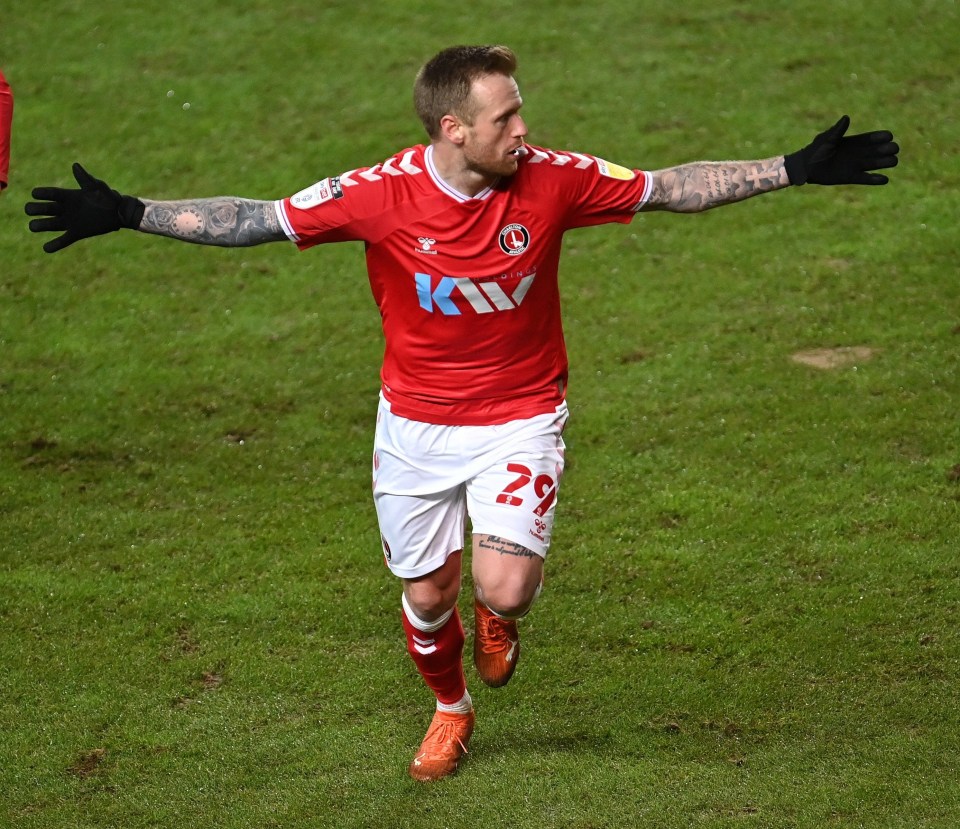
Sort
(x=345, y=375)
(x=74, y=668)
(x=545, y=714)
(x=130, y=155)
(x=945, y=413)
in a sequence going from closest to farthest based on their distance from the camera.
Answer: (x=545, y=714) → (x=74, y=668) → (x=945, y=413) → (x=345, y=375) → (x=130, y=155)

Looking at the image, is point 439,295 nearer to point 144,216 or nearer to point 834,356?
point 144,216

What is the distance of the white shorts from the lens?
17.8ft

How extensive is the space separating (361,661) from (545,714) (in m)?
1.01

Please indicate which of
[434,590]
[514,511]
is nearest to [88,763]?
[434,590]

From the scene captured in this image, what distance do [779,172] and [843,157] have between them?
0.84 feet

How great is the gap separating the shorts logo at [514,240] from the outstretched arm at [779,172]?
599mm

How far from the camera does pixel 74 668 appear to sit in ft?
22.0

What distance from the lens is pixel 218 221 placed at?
545 centimetres

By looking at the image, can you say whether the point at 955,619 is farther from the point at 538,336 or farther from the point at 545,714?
the point at 538,336

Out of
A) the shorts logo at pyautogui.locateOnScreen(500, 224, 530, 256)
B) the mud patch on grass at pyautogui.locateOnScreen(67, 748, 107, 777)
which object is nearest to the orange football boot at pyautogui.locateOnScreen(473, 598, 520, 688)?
the shorts logo at pyautogui.locateOnScreen(500, 224, 530, 256)

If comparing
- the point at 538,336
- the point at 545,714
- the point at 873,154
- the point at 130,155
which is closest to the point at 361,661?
the point at 545,714

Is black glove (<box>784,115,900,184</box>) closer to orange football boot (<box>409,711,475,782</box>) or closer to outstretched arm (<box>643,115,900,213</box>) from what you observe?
outstretched arm (<box>643,115,900,213</box>)

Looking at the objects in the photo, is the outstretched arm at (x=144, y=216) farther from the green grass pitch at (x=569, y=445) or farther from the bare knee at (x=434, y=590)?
the green grass pitch at (x=569, y=445)

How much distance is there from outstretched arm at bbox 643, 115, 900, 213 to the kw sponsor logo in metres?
0.69
